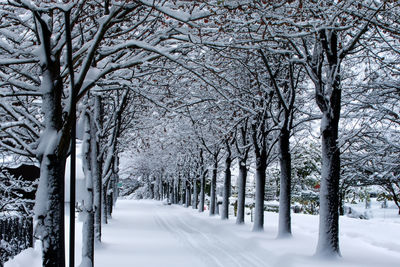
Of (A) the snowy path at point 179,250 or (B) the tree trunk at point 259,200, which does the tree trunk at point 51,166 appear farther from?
(B) the tree trunk at point 259,200

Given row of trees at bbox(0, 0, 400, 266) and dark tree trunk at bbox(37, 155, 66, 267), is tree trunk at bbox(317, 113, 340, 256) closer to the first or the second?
row of trees at bbox(0, 0, 400, 266)

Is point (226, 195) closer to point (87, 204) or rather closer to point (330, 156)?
point (330, 156)

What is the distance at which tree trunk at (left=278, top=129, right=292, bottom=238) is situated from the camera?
1544 centimetres

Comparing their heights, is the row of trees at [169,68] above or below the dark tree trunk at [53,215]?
above

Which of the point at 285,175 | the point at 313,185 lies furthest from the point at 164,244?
the point at 313,185

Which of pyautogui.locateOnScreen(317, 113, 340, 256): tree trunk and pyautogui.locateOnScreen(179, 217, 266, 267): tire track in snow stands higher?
pyautogui.locateOnScreen(317, 113, 340, 256): tree trunk

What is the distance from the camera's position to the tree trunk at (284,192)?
1544 centimetres

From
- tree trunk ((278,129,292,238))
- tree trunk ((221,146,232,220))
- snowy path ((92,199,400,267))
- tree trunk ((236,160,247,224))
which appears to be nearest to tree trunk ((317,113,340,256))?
snowy path ((92,199,400,267))

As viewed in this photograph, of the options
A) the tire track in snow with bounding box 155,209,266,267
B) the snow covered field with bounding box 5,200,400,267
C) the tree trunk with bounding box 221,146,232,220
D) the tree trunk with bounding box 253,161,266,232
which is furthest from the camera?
the tree trunk with bounding box 221,146,232,220

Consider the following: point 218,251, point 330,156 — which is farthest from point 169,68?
point 218,251

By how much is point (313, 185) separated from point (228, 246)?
29.3 meters

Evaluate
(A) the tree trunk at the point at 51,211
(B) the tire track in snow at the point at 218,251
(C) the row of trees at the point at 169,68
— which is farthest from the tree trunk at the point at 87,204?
(B) the tire track in snow at the point at 218,251

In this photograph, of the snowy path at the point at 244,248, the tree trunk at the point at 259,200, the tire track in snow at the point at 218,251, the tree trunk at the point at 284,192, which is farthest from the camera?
the tree trunk at the point at 259,200

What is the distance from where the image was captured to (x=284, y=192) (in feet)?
51.4
